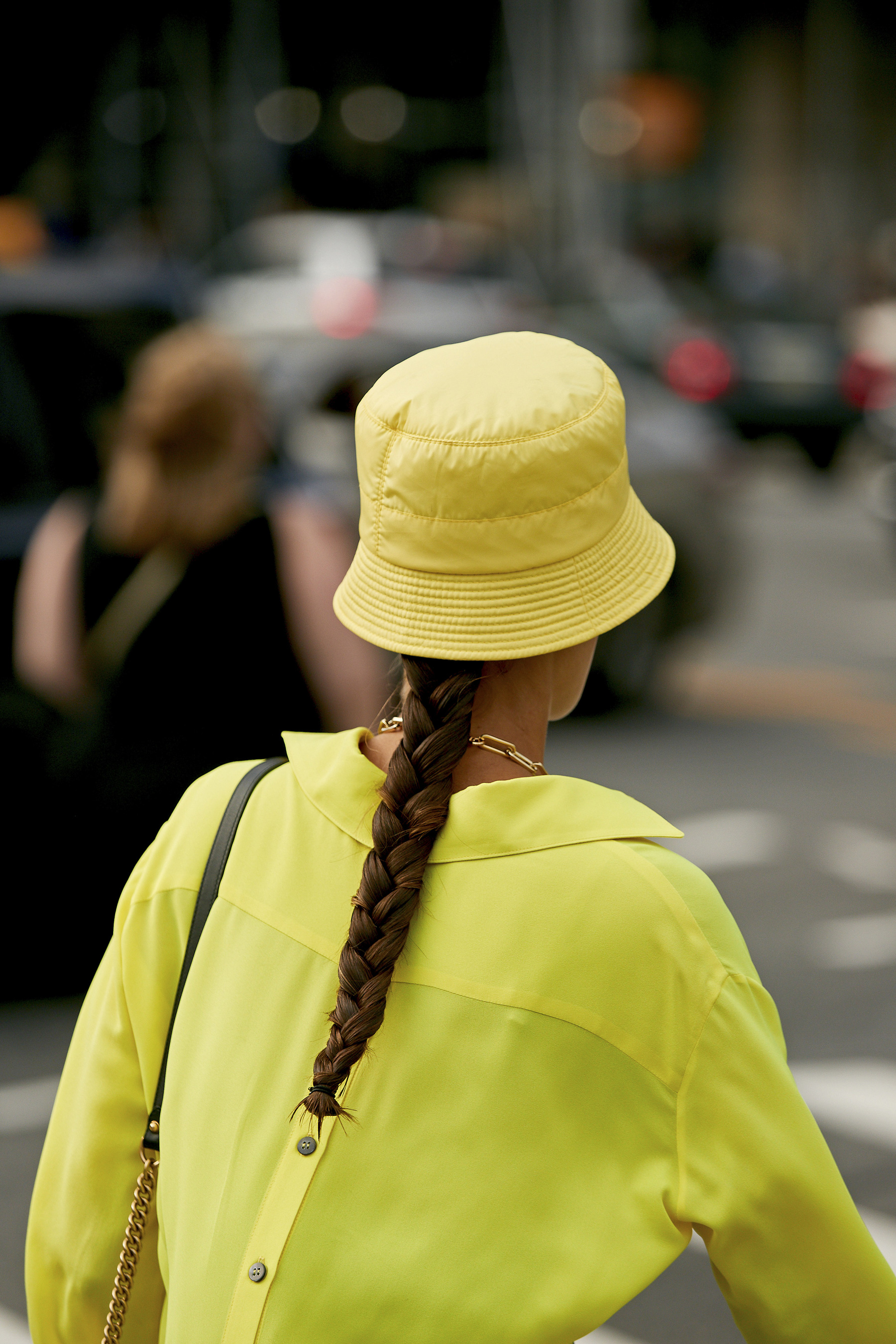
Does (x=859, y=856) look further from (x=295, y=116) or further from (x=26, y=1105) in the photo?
(x=295, y=116)

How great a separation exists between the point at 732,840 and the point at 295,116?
1221 inches

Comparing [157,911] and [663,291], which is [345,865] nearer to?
[157,911]

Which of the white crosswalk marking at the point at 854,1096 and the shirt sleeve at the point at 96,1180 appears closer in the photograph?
the shirt sleeve at the point at 96,1180

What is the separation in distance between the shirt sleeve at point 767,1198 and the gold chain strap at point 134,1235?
0.53 metres

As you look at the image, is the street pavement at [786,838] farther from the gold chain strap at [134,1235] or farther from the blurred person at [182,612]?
the gold chain strap at [134,1235]

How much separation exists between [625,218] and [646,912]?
102 feet

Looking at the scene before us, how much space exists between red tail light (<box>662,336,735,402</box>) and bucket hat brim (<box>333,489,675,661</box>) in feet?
47.5

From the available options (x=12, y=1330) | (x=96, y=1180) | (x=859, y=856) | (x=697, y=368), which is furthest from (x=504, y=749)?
(x=697, y=368)

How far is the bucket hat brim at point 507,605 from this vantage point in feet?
4.75

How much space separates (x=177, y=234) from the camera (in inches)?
1198

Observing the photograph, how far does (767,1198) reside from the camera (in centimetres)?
142

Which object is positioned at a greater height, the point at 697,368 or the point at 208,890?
the point at 208,890

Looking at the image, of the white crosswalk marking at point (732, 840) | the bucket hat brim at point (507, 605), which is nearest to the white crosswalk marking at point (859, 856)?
the white crosswalk marking at point (732, 840)

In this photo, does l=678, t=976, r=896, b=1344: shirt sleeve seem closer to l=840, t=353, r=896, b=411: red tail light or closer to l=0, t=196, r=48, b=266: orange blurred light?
l=0, t=196, r=48, b=266: orange blurred light
